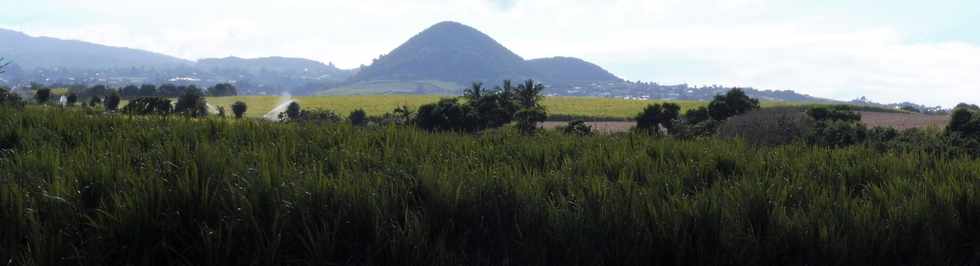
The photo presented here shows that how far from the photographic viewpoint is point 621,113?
134 meters

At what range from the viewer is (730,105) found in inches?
2977

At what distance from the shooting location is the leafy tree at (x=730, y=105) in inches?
2972

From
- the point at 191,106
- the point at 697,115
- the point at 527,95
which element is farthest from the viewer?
the point at 527,95

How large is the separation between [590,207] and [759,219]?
38.9 inches

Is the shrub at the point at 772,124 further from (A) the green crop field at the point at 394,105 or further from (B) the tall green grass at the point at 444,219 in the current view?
(A) the green crop field at the point at 394,105

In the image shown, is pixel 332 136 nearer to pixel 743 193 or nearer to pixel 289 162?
pixel 289 162

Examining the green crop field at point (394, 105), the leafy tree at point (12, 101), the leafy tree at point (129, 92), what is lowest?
the green crop field at point (394, 105)

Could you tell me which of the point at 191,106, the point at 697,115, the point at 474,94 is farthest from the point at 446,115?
the point at 191,106

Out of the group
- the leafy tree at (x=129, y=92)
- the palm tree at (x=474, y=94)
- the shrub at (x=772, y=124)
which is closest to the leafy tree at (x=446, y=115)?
the palm tree at (x=474, y=94)

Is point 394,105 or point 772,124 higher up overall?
point 772,124

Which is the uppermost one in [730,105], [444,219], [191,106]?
[191,106]

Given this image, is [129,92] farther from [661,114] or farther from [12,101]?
[12,101]

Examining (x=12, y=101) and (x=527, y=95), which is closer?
(x=12, y=101)

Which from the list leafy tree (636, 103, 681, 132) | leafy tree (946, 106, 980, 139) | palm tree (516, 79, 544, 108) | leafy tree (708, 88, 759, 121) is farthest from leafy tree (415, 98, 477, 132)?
leafy tree (946, 106, 980, 139)
